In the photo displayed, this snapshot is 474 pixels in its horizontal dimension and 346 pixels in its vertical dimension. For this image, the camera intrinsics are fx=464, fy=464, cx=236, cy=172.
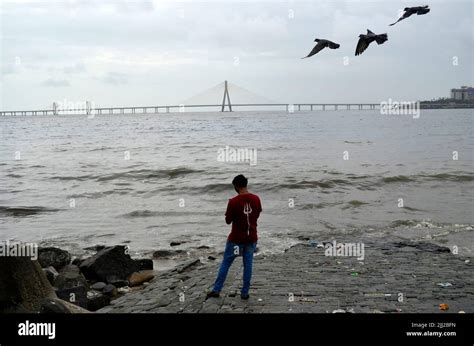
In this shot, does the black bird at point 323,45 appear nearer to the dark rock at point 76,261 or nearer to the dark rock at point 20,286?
the dark rock at point 20,286

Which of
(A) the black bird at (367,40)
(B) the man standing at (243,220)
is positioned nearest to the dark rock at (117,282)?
(B) the man standing at (243,220)

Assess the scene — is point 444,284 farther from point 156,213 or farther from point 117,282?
point 156,213

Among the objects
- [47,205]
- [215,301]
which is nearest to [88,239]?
[47,205]

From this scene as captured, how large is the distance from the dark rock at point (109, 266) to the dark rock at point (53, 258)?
3.08 ft

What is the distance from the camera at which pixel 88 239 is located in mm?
13312

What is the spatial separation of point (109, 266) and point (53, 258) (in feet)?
5.01

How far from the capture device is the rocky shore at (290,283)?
6.15 metres

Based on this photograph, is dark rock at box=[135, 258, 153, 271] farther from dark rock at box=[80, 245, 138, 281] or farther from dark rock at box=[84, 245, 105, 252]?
dark rock at box=[84, 245, 105, 252]

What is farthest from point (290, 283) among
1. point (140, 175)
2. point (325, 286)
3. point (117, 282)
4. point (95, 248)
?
point (140, 175)

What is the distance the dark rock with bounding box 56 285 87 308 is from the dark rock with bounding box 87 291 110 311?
0.09 meters

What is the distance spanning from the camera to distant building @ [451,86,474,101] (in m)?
138

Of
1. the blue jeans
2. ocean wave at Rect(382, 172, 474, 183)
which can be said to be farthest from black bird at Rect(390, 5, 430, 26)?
ocean wave at Rect(382, 172, 474, 183)
